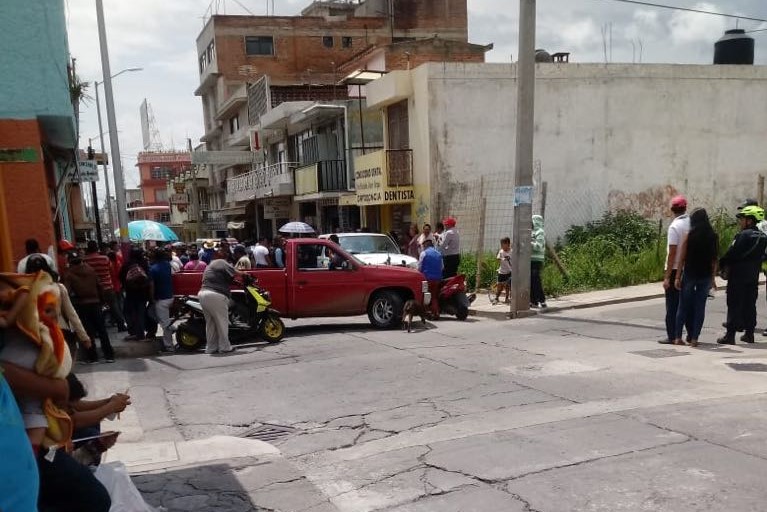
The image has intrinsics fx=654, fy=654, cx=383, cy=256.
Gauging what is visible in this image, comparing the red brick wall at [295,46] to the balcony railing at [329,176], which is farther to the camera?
the red brick wall at [295,46]

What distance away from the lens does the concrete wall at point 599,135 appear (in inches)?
751

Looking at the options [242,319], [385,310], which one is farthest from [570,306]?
[242,319]

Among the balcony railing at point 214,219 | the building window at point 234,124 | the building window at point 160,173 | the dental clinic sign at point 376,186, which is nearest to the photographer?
the dental clinic sign at point 376,186

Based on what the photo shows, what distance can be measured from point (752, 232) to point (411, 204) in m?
13.0

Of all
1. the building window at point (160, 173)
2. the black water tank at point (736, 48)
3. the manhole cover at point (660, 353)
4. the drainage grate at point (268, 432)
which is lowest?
the drainage grate at point (268, 432)

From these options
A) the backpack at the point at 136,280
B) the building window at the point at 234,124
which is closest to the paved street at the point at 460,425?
the backpack at the point at 136,280

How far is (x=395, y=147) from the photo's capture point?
2173 cm

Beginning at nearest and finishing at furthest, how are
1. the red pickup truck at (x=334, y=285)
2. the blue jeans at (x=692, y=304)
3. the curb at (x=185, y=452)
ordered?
the curb at (x=185, y=452)
the blue jeans at (x=692, y=304)
the red pickup truck at (x=334, y=285)

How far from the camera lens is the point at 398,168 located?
20.5 metres

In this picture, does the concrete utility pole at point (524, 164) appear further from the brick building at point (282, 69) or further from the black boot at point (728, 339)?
the brick building at point (282, 69)

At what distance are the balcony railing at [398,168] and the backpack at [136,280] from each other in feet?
35.3

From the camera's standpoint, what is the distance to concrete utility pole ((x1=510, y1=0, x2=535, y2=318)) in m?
12.0

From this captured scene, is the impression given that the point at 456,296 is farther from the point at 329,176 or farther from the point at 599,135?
the point at 329,176

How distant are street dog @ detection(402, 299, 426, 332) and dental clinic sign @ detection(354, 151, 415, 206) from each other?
8716 mm
